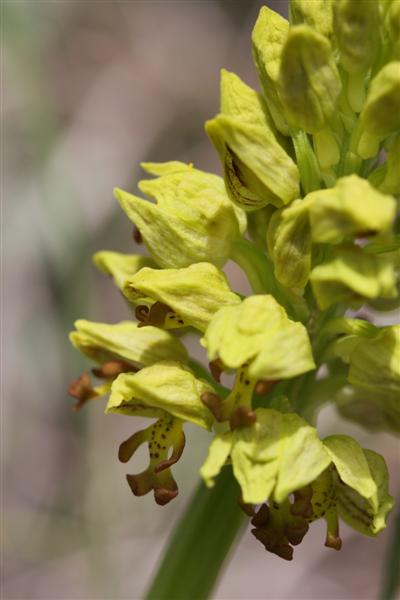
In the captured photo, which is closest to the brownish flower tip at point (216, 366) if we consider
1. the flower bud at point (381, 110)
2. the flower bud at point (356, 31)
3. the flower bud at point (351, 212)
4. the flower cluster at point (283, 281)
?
the flower cluster at point (283, 281)

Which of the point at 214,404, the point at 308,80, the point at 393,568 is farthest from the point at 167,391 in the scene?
the point at 393,568

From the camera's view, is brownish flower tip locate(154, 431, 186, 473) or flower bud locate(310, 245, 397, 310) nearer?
flower bud locate(310, 245, 397, 310)

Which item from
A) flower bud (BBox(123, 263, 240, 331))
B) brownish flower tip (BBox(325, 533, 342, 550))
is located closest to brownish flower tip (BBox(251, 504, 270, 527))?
brownish flower tip (BBox(325, 533, 342, 550))

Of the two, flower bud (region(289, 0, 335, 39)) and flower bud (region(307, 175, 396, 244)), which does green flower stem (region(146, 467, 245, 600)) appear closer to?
flower bud (region(307, 175, 396, 244))

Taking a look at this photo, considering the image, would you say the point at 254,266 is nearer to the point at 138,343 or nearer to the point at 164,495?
the point at 138,343

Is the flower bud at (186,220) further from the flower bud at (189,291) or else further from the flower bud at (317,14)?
the flower bud at (317,14)

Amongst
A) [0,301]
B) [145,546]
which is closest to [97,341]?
→ [145,546]

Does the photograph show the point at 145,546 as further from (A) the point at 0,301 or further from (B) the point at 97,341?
(B) the point at 97,341
